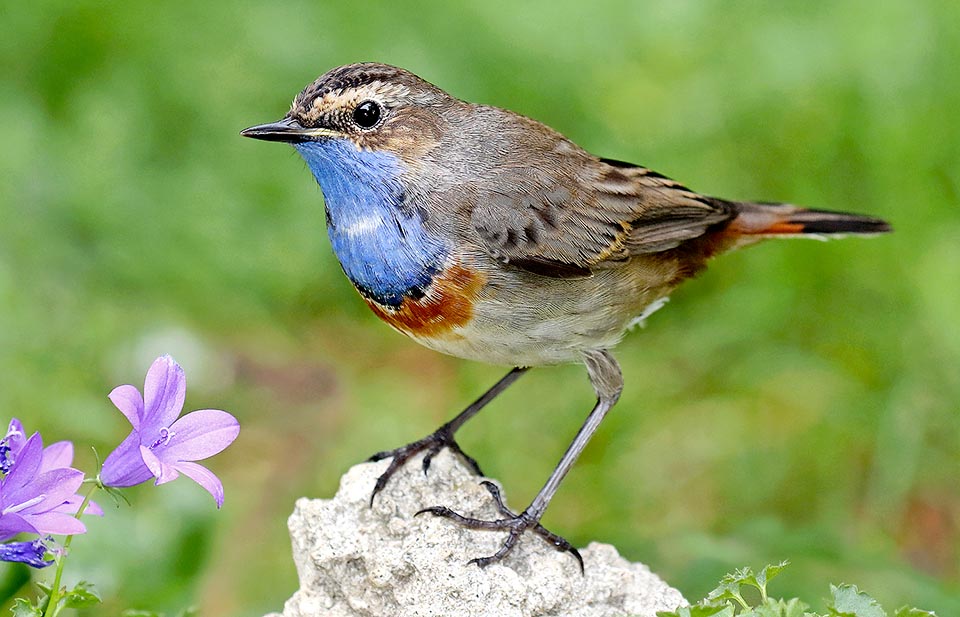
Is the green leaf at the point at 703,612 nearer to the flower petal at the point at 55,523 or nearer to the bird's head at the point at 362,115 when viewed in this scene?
the flower petal at the point at 55,523

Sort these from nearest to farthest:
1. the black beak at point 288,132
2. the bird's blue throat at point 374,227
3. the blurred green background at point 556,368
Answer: the black beak at point 288,132 → the bird's blue throat at point 374,227 → the blurred green background at point 556,368

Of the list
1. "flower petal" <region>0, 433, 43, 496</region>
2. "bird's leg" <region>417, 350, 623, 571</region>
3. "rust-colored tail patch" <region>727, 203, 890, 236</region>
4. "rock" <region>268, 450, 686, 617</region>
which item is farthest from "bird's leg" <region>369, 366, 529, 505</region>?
"flower petal" <region>0, 433, 43, 496</region>

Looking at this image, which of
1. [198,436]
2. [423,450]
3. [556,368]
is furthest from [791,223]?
[198,436]

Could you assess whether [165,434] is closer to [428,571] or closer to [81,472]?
[81,472]

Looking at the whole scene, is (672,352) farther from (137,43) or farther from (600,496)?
(137,43)

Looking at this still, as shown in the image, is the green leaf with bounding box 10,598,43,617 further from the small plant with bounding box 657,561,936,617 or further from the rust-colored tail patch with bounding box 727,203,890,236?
the rust-colored tail patch with bounding box 727,203,890,236

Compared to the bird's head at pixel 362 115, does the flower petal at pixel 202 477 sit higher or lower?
lower

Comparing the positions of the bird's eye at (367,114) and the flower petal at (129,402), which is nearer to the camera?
the flower petal at (129,402)

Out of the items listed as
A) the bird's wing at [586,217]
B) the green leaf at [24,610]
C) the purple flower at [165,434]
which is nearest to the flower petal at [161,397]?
the purple flower at [165,434]
